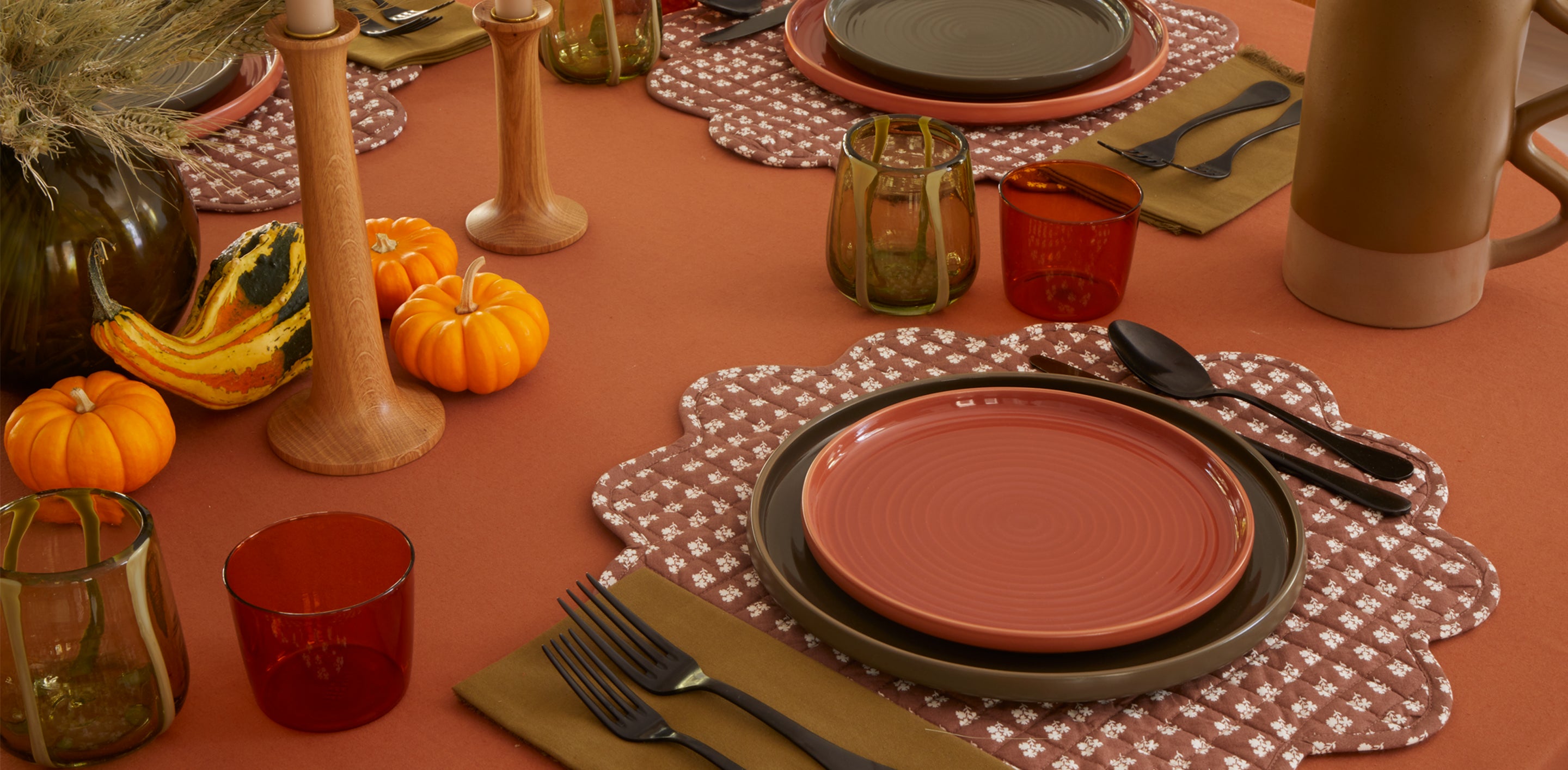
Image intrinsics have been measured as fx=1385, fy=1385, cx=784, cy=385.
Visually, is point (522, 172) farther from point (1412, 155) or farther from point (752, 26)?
point (1412, 155)

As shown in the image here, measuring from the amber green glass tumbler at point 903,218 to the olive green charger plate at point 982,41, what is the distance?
0.97 feet

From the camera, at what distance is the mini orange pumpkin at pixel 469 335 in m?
1.05

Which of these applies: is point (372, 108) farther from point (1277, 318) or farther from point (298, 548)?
point (1277, 318)

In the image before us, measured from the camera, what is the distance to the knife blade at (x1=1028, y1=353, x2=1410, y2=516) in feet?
3.09

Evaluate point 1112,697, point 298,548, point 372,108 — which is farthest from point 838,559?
point 372,108

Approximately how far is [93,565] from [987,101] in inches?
40.3

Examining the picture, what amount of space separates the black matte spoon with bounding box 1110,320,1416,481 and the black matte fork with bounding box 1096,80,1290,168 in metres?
0.32

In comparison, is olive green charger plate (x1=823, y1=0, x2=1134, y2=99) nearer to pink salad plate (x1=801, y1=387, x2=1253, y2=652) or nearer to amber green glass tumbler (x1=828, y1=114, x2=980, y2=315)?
amber green glass tumbler (x1=828, y1=114, x2=980, y2=315)

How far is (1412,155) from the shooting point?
Result: 1082mm

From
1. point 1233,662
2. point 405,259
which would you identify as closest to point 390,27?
point 405,259

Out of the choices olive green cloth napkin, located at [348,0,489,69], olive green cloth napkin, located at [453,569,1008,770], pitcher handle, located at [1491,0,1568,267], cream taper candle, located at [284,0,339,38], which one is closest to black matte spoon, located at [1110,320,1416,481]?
pitcher handle, located at [1491,0,1568,267]

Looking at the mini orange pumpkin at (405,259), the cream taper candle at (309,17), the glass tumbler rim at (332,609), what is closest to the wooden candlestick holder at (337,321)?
the cream taper candle at (309,17)

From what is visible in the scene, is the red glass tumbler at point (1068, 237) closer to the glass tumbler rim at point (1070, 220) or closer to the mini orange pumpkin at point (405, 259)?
the glass tumbler rim at point (1070, 220)

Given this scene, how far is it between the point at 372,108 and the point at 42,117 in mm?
580
